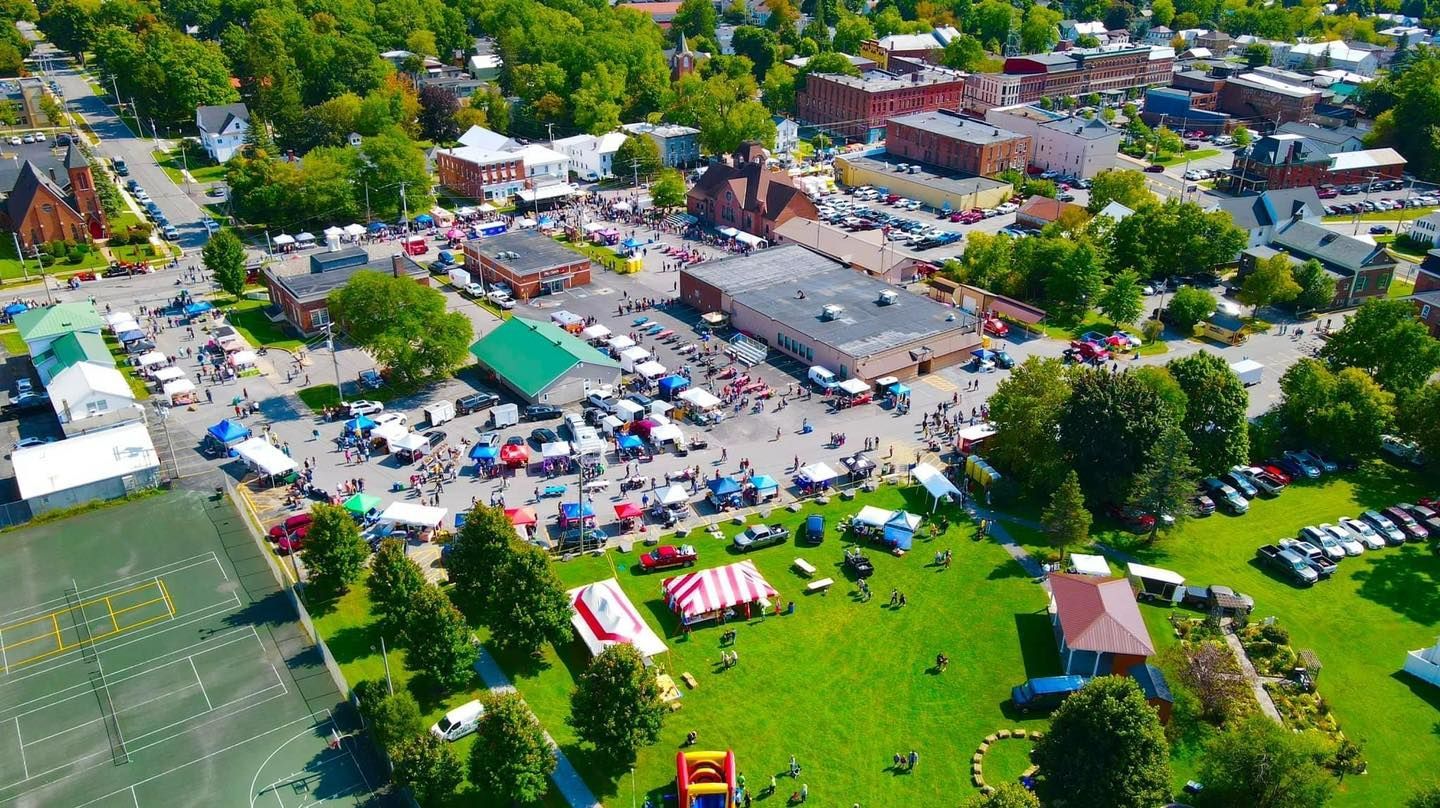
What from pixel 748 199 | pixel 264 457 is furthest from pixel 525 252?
pixel 264 457

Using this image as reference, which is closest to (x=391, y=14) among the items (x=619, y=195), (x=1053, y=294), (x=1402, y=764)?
(x=619, y=195)

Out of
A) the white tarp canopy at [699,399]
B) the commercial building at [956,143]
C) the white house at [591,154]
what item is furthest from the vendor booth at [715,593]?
the commercial building at [956,143]

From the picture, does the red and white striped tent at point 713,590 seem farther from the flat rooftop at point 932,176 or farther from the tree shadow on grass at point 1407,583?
the flat rooftop at point 932,176

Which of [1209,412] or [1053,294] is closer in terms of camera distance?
[1209,412]

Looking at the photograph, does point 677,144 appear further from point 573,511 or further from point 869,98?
point 573,511

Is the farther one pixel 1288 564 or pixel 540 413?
pixel 540 413

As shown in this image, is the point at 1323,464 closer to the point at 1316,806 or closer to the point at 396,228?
the point at 1316,806
